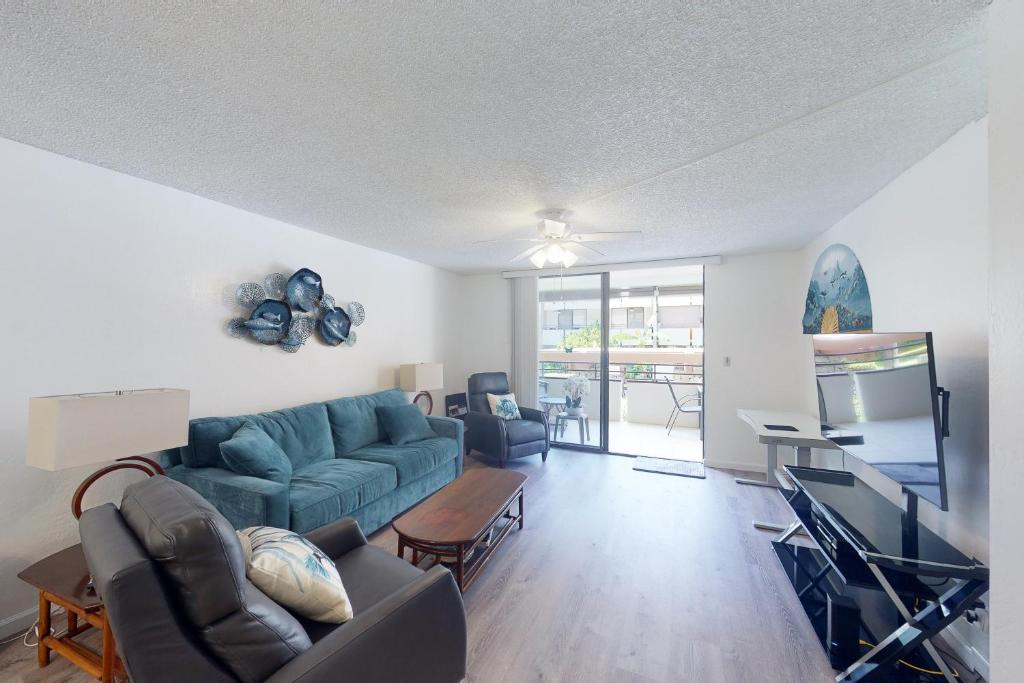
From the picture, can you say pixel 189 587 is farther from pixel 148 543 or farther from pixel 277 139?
pixel 277 139

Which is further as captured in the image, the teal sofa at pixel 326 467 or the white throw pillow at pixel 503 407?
the white throw pillow at pixel 503 407

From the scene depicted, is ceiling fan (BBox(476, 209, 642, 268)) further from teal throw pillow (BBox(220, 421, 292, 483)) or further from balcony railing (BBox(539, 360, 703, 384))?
balcony railing (BBox(539, 360, 703, 384))

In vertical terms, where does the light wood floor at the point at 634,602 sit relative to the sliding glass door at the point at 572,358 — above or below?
below

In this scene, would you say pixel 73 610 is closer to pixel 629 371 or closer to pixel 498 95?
pixel 498 95

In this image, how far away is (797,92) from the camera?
1.48m

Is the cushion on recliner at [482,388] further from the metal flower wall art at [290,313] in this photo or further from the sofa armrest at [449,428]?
the metal flower wall art at [290,313]

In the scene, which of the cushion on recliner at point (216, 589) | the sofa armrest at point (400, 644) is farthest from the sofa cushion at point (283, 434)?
the sofa armrest at point (400, 644)

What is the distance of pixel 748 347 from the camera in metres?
4.20

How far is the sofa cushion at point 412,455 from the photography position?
3039mm

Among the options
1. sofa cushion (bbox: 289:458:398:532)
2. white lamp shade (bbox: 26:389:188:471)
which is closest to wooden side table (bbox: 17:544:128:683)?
white lamp shade (bbox: 26:389:188:471)

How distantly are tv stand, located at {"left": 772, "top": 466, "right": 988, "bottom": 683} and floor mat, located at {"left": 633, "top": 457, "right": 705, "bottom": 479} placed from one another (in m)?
1.81

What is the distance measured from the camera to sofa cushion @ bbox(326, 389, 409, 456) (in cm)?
326

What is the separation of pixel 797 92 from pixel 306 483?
3257mm

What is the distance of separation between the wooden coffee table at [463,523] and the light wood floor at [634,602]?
120 millimetres
